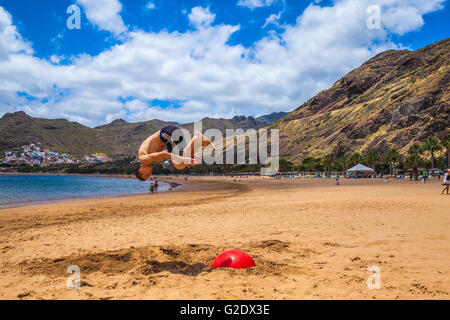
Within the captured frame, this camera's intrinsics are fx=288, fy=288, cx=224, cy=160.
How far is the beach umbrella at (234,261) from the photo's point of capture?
20.1 ft

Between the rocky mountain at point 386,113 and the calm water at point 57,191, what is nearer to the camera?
the calm water at point 57,191

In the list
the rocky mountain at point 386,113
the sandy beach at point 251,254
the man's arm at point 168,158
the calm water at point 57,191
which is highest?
the rocky mountain at point 386,113

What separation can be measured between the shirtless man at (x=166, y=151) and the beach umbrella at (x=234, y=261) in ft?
7.17

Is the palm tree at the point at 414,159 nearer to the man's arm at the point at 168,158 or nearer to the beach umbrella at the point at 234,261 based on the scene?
the beach umbrella at the point at 234,261

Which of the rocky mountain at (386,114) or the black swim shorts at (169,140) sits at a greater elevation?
the rocky mountain at (386,114)

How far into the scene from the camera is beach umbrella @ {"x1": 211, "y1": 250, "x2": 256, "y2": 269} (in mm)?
6113

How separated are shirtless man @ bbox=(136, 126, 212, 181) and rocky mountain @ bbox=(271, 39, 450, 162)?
10410cm

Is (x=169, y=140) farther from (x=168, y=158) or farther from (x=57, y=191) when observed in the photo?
(x=57, y=191)

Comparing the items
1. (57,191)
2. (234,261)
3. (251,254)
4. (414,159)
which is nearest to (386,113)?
(414,159)

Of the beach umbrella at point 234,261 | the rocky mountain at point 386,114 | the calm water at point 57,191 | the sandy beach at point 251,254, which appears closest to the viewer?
the sandy beach at point 251,254

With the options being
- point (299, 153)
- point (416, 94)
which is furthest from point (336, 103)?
point (416, 94)

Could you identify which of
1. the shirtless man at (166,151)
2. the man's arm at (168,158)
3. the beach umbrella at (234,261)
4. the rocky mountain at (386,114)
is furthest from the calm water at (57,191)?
the rocky mountain at (386,114)
